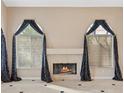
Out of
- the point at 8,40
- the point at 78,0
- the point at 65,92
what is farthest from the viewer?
the point at 8,40

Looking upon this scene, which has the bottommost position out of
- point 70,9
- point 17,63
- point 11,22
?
point 17,63

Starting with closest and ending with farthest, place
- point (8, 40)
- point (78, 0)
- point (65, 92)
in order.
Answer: point (65, 92) → point (78, 0) → point (8, 40)

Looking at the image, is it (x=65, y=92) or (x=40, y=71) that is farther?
(x=40, y=71)

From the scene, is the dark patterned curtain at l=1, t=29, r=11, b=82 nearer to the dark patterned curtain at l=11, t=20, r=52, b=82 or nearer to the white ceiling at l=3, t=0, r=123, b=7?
the dark patterned curtain at l=11, t=20, r=52, b=82

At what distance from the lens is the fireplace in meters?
6.46

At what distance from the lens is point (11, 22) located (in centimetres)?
629

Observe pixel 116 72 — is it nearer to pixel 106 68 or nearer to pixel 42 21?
pixel 106 68

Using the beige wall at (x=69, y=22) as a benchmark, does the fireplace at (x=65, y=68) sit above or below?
below

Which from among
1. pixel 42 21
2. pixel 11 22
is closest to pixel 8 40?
pixel 11 22

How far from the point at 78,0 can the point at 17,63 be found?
286 cm

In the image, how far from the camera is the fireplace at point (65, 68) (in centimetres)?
646

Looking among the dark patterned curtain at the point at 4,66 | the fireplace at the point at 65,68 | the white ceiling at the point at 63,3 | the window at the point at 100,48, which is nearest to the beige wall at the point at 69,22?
the white ceiling at the point at 63,3

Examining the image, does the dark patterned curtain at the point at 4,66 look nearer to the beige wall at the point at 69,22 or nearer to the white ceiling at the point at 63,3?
the white ceiling at the point at 63,3

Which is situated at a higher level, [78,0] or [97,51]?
[78,0]
